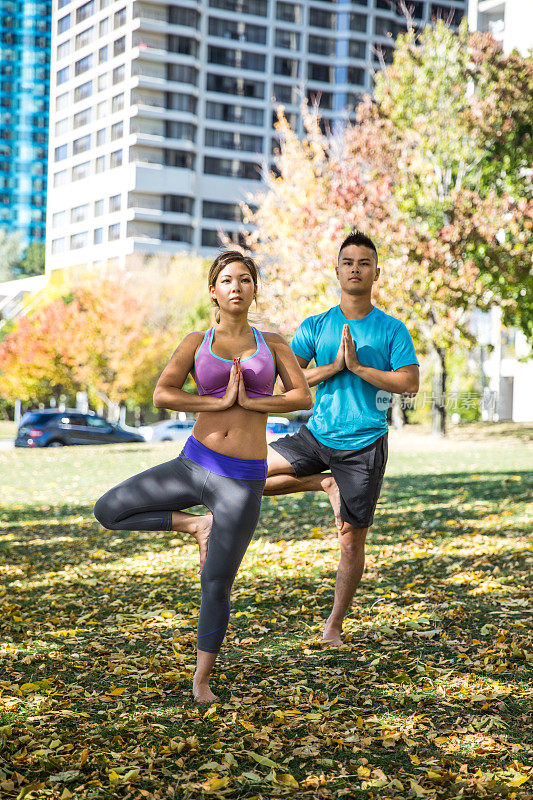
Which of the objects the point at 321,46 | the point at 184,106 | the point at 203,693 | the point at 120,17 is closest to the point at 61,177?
the point at 120,17

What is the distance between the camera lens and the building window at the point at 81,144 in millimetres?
50281

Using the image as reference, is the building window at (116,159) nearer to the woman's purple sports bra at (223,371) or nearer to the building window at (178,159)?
the building window at (178,159)

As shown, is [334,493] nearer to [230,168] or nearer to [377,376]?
[377,376]

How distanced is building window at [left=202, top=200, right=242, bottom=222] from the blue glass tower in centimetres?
3741

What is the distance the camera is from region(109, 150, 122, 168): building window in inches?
2328

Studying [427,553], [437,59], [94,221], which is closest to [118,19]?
[94,221]

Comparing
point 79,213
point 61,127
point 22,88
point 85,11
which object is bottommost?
point 22,88

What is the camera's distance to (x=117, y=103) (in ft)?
191

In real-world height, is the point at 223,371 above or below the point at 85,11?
below

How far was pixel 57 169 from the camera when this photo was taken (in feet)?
166

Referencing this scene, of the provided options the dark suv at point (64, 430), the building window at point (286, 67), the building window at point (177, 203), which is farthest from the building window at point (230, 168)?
the dark suv at point (64, 430)

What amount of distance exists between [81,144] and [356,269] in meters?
49.2

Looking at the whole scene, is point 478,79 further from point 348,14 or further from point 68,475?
point 348,14

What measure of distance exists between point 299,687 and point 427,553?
4.28 meters
